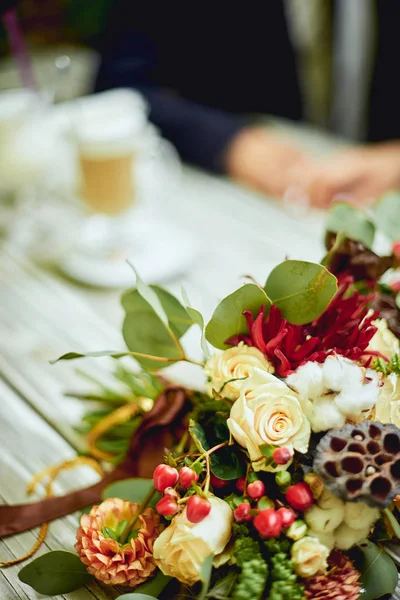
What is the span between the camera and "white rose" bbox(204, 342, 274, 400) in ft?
1.40

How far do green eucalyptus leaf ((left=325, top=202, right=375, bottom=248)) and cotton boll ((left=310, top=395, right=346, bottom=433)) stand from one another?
0.22 m

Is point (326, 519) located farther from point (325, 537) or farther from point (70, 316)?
point (70, 316)

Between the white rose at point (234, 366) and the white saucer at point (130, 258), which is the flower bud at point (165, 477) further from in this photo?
the white saucer at point (130, 258)

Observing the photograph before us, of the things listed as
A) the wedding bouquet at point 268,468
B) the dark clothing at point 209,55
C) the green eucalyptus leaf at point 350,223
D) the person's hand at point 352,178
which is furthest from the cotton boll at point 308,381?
the dark clothing at point 209,55

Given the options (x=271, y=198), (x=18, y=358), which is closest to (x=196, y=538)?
(x=18, y=358)

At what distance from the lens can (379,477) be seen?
0.36 m

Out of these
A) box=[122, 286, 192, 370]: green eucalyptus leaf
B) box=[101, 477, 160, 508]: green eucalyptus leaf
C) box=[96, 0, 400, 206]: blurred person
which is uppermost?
box=[122, 286, 192, 370]: green eucalyptus leaf

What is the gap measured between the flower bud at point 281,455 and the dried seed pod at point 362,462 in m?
0.02

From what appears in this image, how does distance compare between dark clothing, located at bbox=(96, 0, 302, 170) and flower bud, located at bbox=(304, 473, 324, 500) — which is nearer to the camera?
flower bud, located at bbox=(304, 473, 324, 500)

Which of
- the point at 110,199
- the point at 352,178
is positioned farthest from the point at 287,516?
the point at 352,178

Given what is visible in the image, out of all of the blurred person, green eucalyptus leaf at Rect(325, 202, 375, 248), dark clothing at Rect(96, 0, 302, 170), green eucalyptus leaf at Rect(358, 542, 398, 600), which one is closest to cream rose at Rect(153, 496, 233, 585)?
green eucalyptus leaf at Rect(358, 542, 398, 600)

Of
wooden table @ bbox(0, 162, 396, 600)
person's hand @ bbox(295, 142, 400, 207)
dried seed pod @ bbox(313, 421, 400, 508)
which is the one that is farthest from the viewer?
person's hand @ bbox(295, 142, 400, 207)

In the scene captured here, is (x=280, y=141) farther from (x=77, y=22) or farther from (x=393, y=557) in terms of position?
(x=77, y=22)

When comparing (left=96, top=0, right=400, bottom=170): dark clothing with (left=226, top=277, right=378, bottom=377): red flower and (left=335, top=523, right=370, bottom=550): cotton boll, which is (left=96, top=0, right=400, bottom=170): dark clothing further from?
(left=335, top=523, right=370, bottom=550): cotton boll
